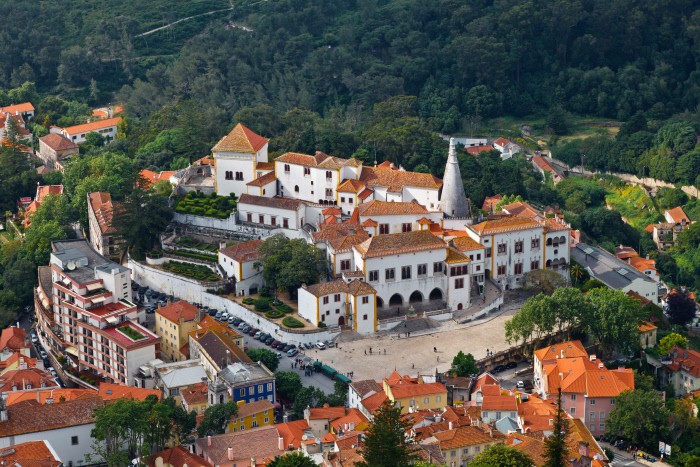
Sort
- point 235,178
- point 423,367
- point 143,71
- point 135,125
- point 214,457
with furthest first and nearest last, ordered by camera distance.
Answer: point 143,71 < point 135,125 < point 235,178 < point 423,367 < point 214,457

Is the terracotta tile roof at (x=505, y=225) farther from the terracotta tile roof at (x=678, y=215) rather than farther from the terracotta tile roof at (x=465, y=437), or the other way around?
the terracotta tile roof at (x=678, y=215)

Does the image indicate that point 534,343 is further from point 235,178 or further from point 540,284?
point 235,178

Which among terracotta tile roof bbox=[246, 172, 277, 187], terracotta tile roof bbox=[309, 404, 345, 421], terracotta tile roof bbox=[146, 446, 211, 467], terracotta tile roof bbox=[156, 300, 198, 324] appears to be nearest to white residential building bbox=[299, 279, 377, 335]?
terracotta tile roof bbox=[156, 300, 198, 324]

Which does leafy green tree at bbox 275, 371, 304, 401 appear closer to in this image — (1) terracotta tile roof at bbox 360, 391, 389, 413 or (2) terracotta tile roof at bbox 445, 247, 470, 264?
(1) terracotta tile roof at bbox 360, 391, 389, 413

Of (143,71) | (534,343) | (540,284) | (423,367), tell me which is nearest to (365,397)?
(423,367)

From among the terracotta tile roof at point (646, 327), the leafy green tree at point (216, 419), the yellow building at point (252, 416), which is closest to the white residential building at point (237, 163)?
the yellow building at point (252, 416)

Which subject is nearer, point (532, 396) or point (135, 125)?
point (532, 396)
